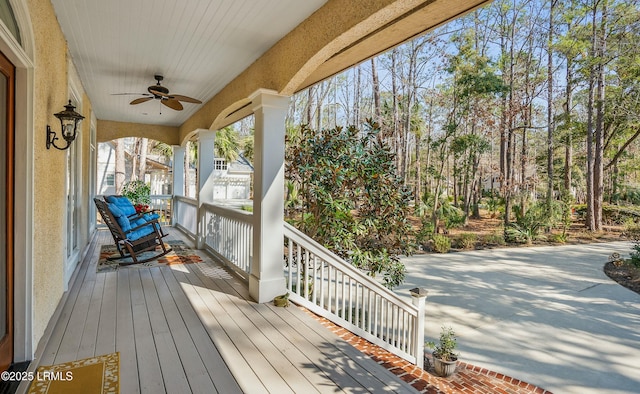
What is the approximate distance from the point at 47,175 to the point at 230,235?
2.65 metres

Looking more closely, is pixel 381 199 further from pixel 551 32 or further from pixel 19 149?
pixel 551 32

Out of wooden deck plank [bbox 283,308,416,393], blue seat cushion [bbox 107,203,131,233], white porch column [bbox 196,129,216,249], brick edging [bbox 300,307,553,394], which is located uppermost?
white porch column [bbox 196,129,216,249]

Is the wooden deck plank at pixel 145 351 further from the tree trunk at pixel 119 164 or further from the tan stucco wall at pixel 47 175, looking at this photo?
the tree trunk at pixel 119 164

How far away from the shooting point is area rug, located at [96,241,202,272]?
5.04 metres

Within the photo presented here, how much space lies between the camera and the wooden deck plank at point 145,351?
2141mm

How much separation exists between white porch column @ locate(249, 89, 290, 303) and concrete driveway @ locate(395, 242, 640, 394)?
2.43 meters

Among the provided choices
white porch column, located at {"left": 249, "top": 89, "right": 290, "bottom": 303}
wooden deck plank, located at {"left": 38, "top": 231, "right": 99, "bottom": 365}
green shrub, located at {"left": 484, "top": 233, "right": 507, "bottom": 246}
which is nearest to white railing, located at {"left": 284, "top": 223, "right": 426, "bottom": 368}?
white porch column, located at {"left": 249, "top": 89, "right": 290, "bottom": 303}

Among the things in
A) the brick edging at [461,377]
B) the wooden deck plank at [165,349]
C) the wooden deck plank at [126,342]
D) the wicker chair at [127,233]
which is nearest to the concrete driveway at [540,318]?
the brick edging at [461,377]

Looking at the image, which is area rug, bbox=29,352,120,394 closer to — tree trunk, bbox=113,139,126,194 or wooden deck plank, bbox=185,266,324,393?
wooden deck plank, bbox=185,266,324,393

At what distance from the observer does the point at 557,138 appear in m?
15.2

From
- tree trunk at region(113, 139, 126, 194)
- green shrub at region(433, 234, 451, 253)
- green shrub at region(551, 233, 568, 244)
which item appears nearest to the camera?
green shrub at region(433, 234, 451, 253)

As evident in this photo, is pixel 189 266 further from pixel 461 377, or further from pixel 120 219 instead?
pixel 461 377

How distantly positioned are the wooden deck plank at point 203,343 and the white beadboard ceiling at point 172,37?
2.70 metres

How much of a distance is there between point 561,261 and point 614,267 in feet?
3.52
